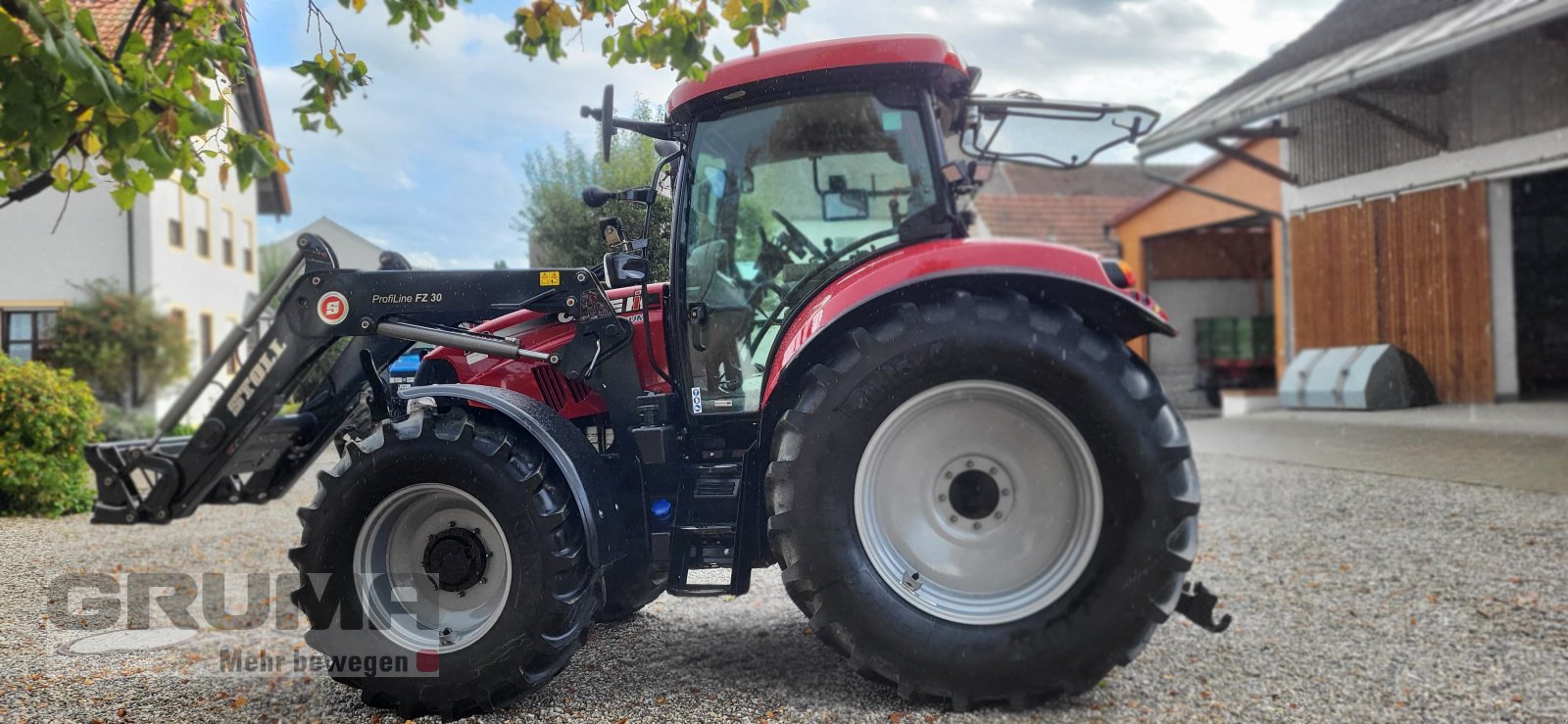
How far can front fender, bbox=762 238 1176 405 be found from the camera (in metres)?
2.77

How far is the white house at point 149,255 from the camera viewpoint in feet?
10.9

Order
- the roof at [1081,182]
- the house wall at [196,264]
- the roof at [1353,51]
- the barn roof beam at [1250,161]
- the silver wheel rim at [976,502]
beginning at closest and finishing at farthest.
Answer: the silver wheel rim at [976,502] < the house wall at [196,264] < the roof at [1353,51] < the barn roof beam at [1250,161] < the roof at [1081,182]

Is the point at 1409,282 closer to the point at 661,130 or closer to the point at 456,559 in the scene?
the point at 661,130

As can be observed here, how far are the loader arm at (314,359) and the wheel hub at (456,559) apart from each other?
0.57 m

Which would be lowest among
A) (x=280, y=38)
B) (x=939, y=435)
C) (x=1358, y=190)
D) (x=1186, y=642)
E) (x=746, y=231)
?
(x=1186, y=642)

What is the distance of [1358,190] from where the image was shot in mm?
10656

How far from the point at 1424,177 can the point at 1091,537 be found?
9214mm

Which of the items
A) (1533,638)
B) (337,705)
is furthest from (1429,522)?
(337,705)

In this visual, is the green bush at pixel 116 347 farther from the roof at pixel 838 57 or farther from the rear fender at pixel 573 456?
the roof at pixel 838 57

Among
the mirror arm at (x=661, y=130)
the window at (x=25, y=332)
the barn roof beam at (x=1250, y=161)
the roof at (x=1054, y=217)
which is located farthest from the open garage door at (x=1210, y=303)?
the window at (x=25, y=332)

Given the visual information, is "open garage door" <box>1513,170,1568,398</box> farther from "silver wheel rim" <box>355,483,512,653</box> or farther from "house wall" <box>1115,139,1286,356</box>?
"silver wheel rim" <box>355,483,512,653</box>

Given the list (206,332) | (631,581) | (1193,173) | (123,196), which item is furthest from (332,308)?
(1193,173)

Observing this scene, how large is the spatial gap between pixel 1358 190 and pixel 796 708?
33.8 feet

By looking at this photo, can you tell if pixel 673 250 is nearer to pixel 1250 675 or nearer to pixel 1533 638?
pixel 1250 675
